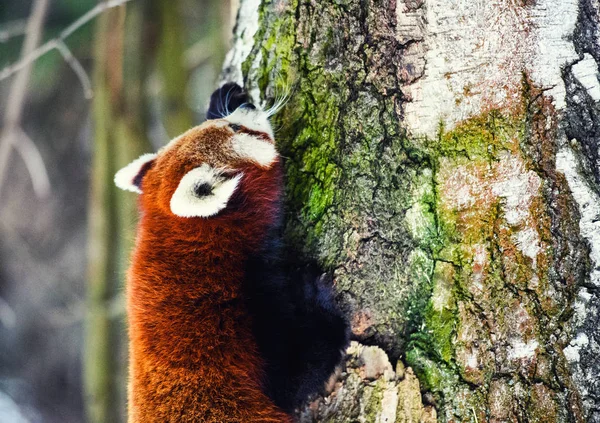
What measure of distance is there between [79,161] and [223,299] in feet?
17.2

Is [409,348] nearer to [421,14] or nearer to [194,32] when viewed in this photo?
[421,14]

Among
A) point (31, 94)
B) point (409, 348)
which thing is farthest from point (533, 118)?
point (31, 94)

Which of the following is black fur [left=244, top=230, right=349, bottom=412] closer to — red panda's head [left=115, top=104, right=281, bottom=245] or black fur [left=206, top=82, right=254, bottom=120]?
red panda's head [left=115, top=104, right=281, bottom=245]

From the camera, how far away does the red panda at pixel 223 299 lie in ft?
5.96

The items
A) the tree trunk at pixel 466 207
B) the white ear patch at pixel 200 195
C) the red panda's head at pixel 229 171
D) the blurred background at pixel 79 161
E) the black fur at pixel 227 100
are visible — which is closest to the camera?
the tree trunk at pixel 466 207

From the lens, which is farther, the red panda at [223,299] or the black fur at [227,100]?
the black fur at [227,100]

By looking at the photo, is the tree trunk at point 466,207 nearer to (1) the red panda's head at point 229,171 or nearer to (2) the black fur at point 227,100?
(1) the red panda's head at point 229,171

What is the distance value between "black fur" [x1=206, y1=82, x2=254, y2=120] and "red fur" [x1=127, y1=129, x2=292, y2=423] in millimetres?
199

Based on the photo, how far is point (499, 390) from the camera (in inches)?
58.7

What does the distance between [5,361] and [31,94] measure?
331 centimetres

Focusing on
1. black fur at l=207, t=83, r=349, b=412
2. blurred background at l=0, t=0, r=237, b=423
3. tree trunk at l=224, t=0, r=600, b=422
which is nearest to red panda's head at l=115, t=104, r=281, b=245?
black fur at l=207, t=83, r=349, b=412

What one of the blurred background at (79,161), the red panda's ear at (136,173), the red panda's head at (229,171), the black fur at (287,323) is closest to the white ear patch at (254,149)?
the red panda's head at (229,171)

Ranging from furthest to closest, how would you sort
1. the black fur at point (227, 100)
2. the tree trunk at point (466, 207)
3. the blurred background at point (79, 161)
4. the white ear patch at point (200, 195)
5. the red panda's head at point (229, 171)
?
the blurred background at point (79, 161) < the black fur at point (227, 100) < the red panda's head at point (229, 171) < the white ear patch at point (200, 195) < the tree trunk at point (466, 207)

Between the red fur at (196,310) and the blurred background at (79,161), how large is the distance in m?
0.44
